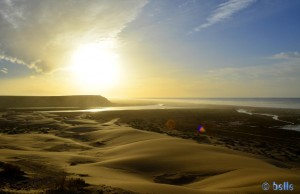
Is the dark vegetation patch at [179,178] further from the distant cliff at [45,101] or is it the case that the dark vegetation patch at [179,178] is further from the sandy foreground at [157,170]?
the distant cliff at [45,101]

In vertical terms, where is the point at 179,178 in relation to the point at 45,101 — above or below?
below

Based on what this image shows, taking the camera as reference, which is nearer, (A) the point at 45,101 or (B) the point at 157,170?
(B) the point at 157,170

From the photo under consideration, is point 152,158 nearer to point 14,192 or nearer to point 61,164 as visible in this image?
point 61,164

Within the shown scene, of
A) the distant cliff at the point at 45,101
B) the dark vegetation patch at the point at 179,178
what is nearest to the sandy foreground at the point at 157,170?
the dark vegetation patch at the point at 179,178

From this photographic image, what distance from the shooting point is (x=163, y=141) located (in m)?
18.5

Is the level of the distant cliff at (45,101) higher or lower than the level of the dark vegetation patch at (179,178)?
higher

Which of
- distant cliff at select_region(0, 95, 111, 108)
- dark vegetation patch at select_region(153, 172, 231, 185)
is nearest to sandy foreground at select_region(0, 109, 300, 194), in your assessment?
dark vegetation patch at select_region(153, 172, 231, 185)

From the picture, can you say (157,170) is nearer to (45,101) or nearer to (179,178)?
(179,178)

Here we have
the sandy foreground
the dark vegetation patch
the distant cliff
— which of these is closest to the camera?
the sandy foreground

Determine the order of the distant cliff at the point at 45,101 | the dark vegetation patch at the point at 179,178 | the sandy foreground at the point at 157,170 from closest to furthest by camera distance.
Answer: the sandy foreground at the point at 157,170, the dark vegetation patch at the point at 179,178, the distant cliff at the point at 45,101

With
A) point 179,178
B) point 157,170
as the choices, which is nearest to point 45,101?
point 157,170

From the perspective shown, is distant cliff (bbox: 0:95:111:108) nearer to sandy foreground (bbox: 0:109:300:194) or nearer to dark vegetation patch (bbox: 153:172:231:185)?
sandy foreground (bbox: 0:109:300:194)

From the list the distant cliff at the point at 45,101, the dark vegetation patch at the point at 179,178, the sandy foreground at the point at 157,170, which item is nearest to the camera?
the sandy foreground at the point at 157,170

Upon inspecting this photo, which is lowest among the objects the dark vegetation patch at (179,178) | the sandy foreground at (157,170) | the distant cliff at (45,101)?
the dark vegetation patch at (179,178)
